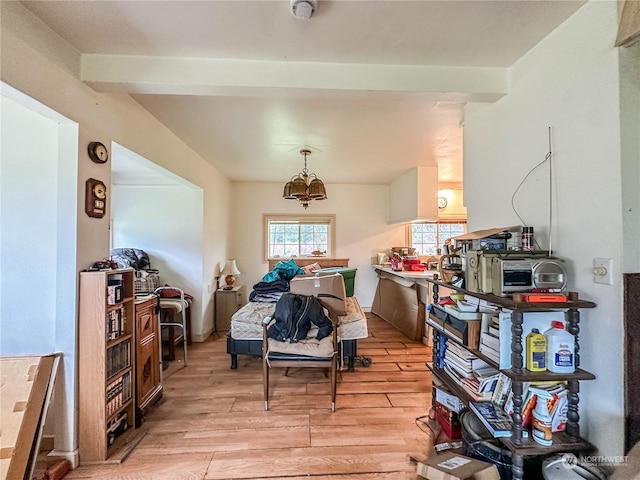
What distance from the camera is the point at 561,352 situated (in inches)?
55.1

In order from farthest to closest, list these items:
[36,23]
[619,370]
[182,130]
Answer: [182,130], [36,23], [619,370]

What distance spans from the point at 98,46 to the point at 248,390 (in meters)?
2.83

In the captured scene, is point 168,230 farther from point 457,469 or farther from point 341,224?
point 457,469

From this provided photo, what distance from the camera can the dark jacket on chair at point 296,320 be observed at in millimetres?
2432

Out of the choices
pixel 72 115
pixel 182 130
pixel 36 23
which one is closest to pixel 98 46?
pixel 36 23

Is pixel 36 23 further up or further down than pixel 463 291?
further up

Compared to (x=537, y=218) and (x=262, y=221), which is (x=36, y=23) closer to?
(x=537, y=218)

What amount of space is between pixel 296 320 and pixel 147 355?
1242 millimetres

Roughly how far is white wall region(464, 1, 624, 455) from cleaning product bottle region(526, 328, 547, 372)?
23 centimetres

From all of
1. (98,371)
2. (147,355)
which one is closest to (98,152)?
(98,371)

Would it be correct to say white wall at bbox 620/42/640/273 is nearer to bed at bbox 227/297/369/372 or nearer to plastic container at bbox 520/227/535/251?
plastic container at bbox 520/227/535/251

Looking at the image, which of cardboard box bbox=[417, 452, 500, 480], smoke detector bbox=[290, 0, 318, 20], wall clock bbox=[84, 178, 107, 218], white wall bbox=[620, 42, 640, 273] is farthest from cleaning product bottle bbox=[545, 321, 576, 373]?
wall clock bbox=[84, 178, 107, 218]

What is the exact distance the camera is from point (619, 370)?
4.31 feet
